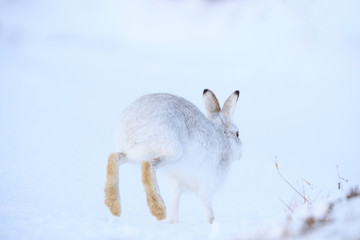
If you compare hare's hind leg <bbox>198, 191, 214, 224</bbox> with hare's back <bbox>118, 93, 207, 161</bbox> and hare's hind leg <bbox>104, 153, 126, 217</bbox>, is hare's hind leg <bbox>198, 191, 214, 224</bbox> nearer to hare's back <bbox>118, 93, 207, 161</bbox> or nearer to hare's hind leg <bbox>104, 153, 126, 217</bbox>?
hare's back <bbox>118, 93, 207, 161</bbox>

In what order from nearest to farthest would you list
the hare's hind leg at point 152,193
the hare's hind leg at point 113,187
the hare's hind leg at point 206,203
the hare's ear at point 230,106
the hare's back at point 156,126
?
the hare's hind leg at point 152,193
the hare's hind leg at point 113,187
the hare's back at point 156,126
the hare's hind leg at point 206,203
the hare's ear at point 230,106

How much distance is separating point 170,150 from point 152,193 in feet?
1.78

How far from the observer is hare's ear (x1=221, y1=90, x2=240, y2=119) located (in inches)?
254

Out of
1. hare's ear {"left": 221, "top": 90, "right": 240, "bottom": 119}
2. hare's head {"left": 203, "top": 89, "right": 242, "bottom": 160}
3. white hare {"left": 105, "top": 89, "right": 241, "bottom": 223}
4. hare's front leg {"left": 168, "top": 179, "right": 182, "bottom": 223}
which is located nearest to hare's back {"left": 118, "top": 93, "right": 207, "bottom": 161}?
white hare {"left": 105, "top": 89, "right": 241, "bottom": 223}

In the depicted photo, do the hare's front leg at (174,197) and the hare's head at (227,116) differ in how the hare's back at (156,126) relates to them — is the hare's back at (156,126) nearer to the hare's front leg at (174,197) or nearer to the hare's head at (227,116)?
the hare's front leg at (174,197)

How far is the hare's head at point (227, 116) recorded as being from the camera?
6252 mm

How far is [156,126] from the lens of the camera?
14.5 ft

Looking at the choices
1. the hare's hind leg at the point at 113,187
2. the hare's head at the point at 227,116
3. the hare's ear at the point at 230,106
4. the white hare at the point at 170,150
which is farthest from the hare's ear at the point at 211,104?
the hare's hind leg at the point at 113,187

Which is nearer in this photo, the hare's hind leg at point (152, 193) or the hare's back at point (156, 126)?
the hare's hind leg at point (152, 193)

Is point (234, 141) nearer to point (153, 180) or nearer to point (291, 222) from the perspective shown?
point (153, 180)

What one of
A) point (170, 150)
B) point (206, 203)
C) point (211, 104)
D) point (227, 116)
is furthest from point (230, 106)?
point (170, 150)

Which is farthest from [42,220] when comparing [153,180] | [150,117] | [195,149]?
[195,149]

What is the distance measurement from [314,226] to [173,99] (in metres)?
3.01

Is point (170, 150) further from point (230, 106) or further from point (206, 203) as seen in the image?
point (230, 106)
